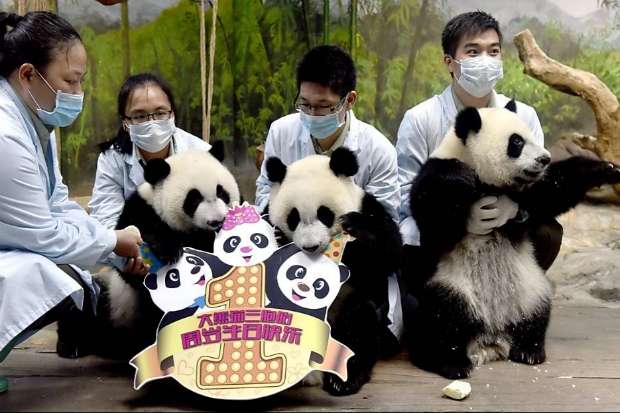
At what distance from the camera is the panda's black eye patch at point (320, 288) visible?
2.33 m

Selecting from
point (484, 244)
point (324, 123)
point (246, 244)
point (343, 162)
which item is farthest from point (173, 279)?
point (484, 244)

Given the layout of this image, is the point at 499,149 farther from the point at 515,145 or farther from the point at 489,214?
the point at 489,214

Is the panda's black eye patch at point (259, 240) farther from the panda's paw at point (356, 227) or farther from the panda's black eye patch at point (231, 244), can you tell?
the panda's paw at point (356, 227)

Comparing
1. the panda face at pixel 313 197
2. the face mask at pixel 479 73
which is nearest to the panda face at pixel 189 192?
the panda face at pixel 313 197

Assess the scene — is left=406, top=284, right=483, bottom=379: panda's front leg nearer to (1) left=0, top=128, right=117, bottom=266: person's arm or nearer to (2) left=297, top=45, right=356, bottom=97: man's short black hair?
(2) left=297, top=45, right=356, bottom=97: man's short black hair

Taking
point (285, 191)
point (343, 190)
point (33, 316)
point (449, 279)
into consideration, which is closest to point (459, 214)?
point (449, 279)

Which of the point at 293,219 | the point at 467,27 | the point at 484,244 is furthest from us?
the point at 467,27

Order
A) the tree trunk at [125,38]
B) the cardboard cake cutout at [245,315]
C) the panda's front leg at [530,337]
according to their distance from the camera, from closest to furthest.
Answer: the cardboard cake cutout at [245,315], the panda's front leg at [530,337], the tree trunk at [125,38]

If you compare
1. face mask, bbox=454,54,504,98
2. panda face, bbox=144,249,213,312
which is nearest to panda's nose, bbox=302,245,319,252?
panda face, bbox=144,249,213,312

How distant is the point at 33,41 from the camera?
231 centimetres

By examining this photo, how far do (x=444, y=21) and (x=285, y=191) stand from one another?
189 inches

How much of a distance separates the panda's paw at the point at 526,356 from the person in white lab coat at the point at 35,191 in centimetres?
158

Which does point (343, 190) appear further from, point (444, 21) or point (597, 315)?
point (444, 21)

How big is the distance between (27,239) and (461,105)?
6.98 ft
